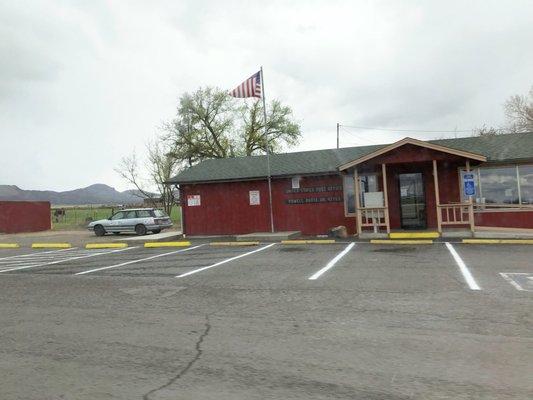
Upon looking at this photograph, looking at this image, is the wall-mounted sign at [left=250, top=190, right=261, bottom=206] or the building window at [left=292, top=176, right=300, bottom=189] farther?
the wall-mounted sign at [left=250, top=190, right=261, bottom=206]

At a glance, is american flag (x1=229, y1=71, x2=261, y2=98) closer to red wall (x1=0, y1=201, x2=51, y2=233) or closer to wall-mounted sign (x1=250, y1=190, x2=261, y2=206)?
wall-mounted sign (x1=250, y1=190, x2=261, y2=206)

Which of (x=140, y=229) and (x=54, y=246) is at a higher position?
(x=140, y=229)

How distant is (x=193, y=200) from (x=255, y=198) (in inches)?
116

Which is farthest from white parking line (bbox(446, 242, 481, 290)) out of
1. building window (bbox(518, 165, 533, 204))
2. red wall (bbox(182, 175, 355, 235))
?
red wall (bbox(182, 175, 355, 235))

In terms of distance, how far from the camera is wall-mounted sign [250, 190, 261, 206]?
69.4 ft

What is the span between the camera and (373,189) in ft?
64.5

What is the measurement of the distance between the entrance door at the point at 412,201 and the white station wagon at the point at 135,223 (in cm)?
1261

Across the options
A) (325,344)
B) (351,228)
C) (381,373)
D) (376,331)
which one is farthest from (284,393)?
(351,228)

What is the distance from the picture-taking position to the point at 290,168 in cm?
2088

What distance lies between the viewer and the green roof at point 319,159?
1825 centimetres

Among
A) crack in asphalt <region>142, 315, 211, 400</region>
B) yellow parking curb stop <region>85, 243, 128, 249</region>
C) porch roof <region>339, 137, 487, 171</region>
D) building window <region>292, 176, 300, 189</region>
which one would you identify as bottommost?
crack in asphalt <region>142, 315, 211, 400</region>

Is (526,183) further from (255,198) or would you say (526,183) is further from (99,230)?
(99,230)

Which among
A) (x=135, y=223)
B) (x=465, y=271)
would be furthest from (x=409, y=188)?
(x=135, y=223)

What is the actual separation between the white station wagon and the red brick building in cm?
374
